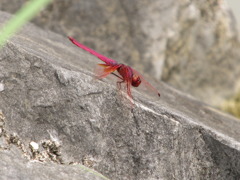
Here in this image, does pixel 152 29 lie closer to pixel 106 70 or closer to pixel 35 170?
pixel 106 70

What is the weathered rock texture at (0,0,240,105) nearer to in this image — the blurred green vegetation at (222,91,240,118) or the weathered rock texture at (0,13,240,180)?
the blurred green vegetation at (222,91,240,118)

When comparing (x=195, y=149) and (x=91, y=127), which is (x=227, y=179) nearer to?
(x=195, y=149)

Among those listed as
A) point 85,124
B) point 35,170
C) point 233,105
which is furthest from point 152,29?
point 35,170

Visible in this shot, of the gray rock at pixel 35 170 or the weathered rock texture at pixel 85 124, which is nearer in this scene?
the gray rock at pixel 35 170

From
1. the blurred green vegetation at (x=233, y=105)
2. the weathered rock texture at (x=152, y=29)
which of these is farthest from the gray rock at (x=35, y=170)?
the blurred green vegetation at (x=233, y=105)

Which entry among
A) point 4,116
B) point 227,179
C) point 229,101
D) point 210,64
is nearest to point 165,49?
point 210,64

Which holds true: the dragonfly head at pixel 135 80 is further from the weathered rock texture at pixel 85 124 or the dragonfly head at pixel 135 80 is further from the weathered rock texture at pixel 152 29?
the weathered rock texture at pixel 152 29

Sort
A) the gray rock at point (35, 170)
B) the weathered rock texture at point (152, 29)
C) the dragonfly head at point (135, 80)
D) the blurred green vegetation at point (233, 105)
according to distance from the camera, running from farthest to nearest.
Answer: the blurred green vegetation at point (233, 105), the weathered rock texture at point (152, 29), the dragonfly head at point (135, 80), the gray rock at point (35, 170)

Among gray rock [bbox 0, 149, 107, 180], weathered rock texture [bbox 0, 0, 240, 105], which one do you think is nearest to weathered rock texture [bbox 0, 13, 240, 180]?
gray rock [bbox 0, 149, 107, 180]

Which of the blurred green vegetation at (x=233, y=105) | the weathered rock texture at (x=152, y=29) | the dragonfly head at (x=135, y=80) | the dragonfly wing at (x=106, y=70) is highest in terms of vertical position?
the dragonfly wing at (x=106, y=70)
